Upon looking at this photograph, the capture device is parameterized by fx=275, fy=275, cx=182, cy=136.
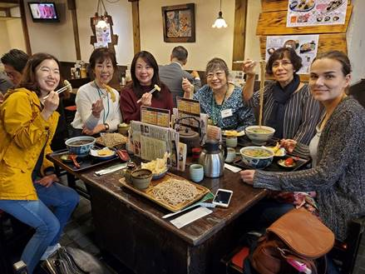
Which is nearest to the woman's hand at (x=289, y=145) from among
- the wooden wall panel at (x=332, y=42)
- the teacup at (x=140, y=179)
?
the teacup at (x=140, y=179)

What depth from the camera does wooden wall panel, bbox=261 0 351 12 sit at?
2926 mm

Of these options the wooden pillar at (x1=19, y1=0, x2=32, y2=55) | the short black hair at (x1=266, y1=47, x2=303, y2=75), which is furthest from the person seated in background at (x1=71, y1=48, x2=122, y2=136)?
the wooden pillar at (x1=19, y1=0, x2=32, y2=55)

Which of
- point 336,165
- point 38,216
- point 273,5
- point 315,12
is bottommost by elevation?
point 38,216

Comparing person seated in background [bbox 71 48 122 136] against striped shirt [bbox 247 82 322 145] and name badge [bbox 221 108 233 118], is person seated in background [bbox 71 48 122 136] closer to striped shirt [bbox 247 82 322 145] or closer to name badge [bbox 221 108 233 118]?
name badge [bbox 221 108 233 118]

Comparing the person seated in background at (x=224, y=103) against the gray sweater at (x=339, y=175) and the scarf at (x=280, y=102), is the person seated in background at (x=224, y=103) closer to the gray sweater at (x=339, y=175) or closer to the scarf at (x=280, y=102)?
the scarf at (x=280, y=102)

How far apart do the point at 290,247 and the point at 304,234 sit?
115 millimetres

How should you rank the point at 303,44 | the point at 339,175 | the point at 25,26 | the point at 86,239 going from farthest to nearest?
the point at 25,26
the point at 303,44
the point at 86,239
the point at 339,175

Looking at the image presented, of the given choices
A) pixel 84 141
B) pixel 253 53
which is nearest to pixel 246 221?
pixel 84 141

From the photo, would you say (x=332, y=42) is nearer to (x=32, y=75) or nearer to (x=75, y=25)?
(x=32, y=75)

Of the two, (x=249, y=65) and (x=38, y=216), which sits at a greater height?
(x=249, y=65)

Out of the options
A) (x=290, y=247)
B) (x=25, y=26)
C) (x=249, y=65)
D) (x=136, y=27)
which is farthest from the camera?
(x=25, y=26)

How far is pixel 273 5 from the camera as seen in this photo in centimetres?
300

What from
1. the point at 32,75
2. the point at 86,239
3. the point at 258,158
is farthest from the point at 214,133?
the point at 86,239

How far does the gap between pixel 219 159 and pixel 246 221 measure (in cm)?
51
